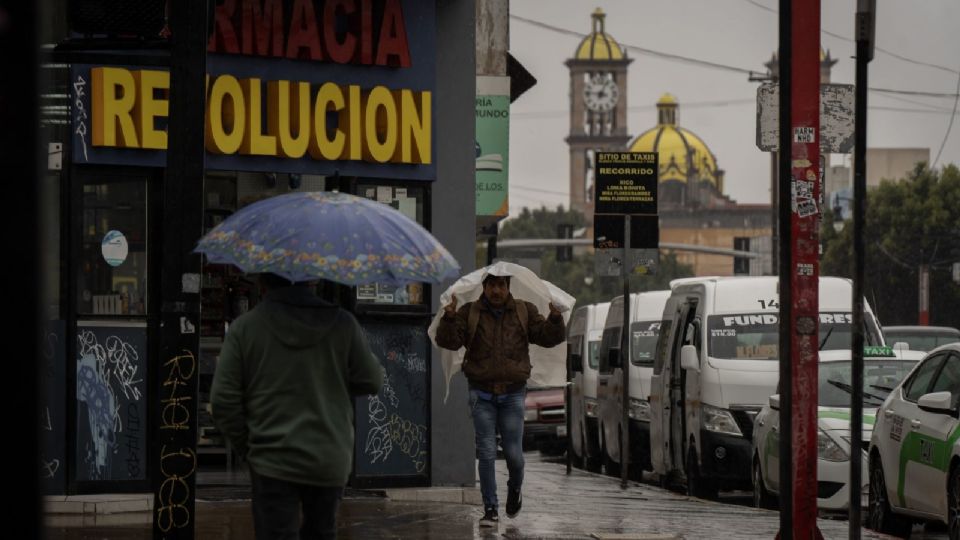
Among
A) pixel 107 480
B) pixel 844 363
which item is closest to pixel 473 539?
pixel 107 480

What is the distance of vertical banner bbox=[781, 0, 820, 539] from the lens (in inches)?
373

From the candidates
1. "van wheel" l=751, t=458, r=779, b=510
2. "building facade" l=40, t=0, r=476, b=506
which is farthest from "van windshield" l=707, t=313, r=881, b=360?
"building facade" l=40, t=0, r=476, b=506

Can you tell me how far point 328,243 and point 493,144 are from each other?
11.7m

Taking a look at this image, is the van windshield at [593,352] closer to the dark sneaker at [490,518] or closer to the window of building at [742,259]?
the dark sneaker at [490,518]

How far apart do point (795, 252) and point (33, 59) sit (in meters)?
8.14

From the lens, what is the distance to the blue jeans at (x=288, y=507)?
5.93m

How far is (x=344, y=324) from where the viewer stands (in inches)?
243

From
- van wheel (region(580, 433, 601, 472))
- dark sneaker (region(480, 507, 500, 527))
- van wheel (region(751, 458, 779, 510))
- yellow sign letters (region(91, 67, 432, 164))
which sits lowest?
van wheel (region(580, 433, 601, 472))

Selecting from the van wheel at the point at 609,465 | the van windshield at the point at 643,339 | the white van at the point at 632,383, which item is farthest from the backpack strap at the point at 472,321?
the van windshield at the point at 643,339

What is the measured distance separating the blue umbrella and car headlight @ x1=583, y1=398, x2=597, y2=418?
18005mm

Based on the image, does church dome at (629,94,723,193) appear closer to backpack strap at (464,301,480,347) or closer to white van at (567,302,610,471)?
white van at (567,302,610,471)

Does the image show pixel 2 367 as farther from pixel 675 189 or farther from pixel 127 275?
pixel 675 189

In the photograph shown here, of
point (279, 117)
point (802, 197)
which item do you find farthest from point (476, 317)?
point (802, 197)

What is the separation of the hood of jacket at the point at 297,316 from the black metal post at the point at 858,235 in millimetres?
4239
